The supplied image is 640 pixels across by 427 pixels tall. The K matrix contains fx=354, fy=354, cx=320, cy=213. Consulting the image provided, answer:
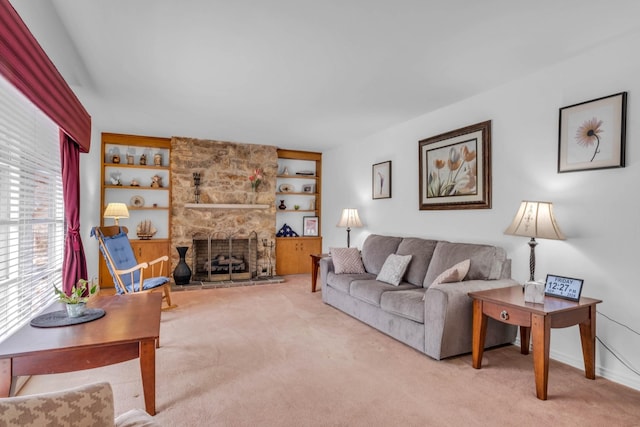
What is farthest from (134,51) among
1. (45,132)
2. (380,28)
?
(380,28)

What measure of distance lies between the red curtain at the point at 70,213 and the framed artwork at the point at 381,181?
→ 3852mm

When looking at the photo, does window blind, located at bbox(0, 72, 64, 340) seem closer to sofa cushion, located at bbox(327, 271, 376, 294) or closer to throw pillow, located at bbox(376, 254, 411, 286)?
sofa cushion, located at bbox(327, 271, 376, 294)

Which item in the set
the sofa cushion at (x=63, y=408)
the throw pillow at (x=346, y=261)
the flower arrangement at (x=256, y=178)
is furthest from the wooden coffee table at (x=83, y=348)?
the flower arrangement at (x=256, y=178)

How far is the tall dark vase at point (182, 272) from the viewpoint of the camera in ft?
19.2

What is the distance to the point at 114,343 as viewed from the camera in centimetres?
201

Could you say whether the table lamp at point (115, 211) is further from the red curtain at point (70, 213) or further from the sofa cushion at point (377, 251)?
the sofa cushion at point (377, 251)

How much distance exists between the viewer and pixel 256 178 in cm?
662

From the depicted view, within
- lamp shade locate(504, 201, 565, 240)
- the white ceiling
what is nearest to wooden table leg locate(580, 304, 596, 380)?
lamp shade locate(504, 201, 565, 240)

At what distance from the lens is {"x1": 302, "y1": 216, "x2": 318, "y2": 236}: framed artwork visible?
24.3 ft

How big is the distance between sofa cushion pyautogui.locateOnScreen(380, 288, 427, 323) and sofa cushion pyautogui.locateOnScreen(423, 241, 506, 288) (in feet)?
1.18

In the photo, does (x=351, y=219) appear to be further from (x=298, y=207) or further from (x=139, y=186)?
(x=139, y=186)

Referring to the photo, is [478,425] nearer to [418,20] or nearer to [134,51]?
[418,20]

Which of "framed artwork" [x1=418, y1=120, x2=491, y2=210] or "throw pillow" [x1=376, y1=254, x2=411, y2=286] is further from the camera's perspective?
"throw pillow" [x1=376, y1=254, x2=411, y2=286]

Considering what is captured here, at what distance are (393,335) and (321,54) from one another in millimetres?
2641
